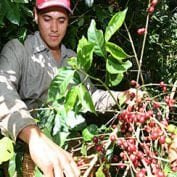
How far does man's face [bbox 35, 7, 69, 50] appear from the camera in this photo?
2145mm

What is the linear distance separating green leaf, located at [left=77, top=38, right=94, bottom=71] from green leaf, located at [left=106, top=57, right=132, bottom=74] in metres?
0.10

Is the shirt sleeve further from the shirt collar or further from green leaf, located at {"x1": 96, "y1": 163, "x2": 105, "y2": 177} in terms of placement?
green leaf, located at {"x1": 96, "y1": 163, "x2": 105, "y2": 177}

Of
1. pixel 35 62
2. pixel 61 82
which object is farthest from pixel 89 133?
pixel 35 62

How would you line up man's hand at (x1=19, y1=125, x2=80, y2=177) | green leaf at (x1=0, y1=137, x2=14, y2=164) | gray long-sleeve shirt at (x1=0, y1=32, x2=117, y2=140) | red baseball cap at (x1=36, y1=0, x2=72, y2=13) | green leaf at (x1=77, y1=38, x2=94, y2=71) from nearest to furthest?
man's hand at (x1=19, y1=125, x2=80, y2=177)
green leaf at (x1=77, y1=38, x2=94, y2=71)
green leaf at (x1=0, y1=137, x2=14, y2=164)
gray long-sleeve shirt at (x1=0, y1=32, x2=117, y2=140)
red baseball cap at (x1=36, y1=0, x2=72, y2=13)

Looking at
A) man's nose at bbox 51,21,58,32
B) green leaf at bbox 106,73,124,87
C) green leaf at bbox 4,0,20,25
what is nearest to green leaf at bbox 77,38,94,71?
green leaf at bbox 106,73,124,87

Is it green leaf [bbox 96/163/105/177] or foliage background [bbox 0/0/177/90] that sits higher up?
foliage background [bbox 0/0/177/90]

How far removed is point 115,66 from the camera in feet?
4.96

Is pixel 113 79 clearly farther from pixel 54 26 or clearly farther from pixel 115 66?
pixel 54 26

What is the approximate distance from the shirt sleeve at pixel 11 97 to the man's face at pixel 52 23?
0.19 m

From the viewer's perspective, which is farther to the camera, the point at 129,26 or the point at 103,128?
the point at 129,26

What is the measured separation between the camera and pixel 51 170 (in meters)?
1.14

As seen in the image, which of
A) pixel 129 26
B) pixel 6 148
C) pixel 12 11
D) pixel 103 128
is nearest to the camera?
pixel 6 148

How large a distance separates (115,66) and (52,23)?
73cm

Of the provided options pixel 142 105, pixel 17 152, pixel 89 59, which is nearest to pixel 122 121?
pixel 142 105
